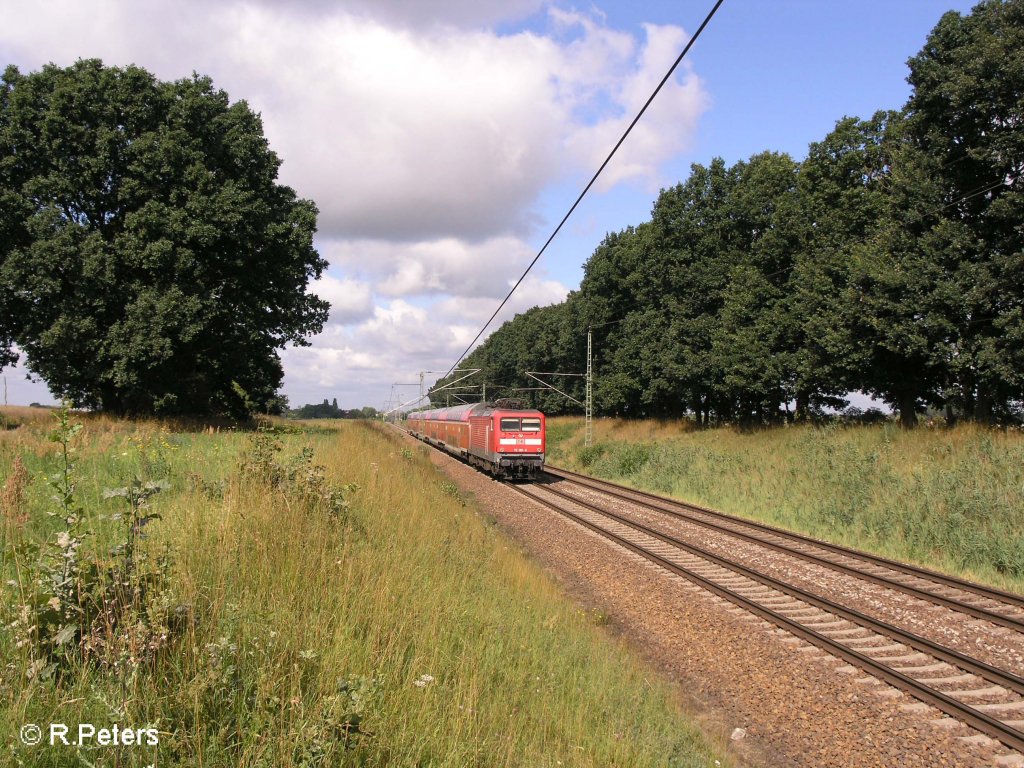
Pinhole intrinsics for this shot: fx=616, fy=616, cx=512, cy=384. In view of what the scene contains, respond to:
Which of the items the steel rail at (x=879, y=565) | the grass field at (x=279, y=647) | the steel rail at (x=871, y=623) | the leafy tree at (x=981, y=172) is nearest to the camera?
the grass field at (x=279, y=647)

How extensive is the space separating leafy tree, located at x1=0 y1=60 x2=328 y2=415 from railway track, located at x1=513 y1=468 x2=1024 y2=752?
17737mm

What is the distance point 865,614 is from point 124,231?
87.4 feet

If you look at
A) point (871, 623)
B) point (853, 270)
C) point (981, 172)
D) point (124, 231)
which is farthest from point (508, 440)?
point (981, 172)

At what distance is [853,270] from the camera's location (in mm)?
23578

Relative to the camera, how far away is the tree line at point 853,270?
62.6ft

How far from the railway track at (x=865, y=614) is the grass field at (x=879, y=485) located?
1.40 meters

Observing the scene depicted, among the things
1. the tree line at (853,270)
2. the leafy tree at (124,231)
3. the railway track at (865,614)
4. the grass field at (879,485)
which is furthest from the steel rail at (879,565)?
the leafy tree at (124,231)

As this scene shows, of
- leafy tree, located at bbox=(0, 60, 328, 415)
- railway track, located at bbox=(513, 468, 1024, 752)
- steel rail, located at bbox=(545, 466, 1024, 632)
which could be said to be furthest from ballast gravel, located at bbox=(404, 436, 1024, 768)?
leafy tree, located at bbox=(0, 60, 328, 415)

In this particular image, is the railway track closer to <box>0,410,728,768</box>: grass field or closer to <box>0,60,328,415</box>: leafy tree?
<box>0,410,728,768</box>: grass field

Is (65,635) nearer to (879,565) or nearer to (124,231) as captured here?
(879,565)

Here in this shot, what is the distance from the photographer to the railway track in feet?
19.1

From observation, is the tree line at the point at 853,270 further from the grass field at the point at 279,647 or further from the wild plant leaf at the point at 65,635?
the wild plant leaf at the point at 65,635

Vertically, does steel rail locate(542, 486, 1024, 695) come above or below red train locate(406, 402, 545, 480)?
below

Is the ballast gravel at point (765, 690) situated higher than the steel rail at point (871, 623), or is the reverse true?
the steel rail at point (871, 623)
